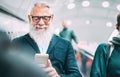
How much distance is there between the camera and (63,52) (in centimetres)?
300

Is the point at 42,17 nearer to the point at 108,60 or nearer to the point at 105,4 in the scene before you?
the point at 108,60

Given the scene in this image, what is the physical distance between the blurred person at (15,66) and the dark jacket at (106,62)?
2548 millimetres

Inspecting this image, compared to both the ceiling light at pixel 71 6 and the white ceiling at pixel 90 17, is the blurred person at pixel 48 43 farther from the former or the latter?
the ceiling light at pixel 71 6

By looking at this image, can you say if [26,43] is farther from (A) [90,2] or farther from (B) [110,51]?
(A) [90,2]

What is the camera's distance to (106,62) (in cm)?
314

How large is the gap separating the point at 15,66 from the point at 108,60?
2603mm

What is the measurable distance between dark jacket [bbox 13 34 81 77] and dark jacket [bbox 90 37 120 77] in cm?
21

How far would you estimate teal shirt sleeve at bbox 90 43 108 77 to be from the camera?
313 cm

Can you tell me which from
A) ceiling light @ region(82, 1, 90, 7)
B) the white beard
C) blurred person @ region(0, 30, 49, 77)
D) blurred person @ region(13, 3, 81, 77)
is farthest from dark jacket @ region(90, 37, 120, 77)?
ceiling light @ region(82, 1, 90, 7)

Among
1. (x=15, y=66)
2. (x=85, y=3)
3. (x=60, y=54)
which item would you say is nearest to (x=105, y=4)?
(x=85, y=3)

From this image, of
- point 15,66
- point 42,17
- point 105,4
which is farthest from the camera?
point 105,4

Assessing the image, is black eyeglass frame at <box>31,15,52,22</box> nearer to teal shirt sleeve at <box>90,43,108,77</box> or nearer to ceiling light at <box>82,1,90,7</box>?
teal shirt sleeve at <box>90,43,108,77</box>

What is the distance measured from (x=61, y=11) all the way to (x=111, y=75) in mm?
19768

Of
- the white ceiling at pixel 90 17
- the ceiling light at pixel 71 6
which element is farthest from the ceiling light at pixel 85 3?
the ceiling light at pixel 71 6
